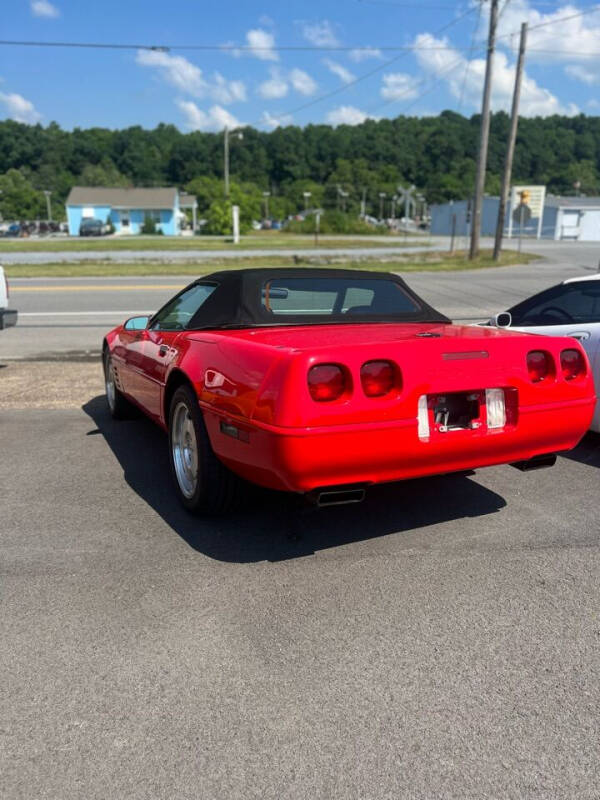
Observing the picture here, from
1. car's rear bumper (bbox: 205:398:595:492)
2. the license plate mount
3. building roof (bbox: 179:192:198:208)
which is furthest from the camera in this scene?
building roof (bbox: 179:192:198:208)

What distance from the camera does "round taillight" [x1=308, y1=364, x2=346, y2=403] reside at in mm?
3172

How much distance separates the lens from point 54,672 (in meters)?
2.59

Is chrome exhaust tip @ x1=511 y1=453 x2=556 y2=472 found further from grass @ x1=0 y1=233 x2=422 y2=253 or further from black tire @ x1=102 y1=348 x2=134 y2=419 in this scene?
grass @ x1=0 y1=233 x2=422 y2=253

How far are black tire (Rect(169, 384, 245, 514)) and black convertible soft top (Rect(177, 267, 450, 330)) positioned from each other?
0.53 metres

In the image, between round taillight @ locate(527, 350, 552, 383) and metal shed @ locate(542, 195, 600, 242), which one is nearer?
round taillight @ locate(527, 350, 552, 383)

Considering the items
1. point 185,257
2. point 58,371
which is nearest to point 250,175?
point 185,257

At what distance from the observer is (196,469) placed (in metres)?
3.96

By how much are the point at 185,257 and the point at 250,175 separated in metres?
116

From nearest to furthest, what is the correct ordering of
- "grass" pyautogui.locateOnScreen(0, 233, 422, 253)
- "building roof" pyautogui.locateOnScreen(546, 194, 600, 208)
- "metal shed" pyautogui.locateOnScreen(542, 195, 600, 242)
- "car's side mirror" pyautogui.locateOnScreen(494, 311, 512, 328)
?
"car's side mirror" pyautogui.locateOnScreen(494, 311, 512, 328), "grass" pyautogui.locateOnScreen(0, 233, 422, 253), "metal shed" pyautogui.locateOnScreen(542, 195, 600, 242), "building roof" pyautogui.locateOnScreen(546, 194, 600, 208)

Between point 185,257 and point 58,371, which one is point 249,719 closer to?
point 58,371

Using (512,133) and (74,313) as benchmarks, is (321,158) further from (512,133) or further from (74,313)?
(74,313)

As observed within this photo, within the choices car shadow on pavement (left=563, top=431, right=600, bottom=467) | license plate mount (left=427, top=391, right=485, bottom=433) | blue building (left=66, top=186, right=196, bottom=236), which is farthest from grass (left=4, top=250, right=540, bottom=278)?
blue building (left=66, top=186, right=196, bottom=236)

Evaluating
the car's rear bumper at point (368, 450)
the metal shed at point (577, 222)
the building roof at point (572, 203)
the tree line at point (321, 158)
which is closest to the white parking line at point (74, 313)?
the car's rear bumper at point (368, 450)

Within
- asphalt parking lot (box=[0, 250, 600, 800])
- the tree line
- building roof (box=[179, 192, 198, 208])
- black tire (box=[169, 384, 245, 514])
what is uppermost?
the tree line
